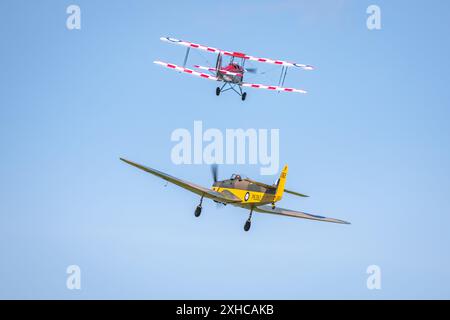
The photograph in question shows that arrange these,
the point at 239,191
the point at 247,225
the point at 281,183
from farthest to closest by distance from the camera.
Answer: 1. the point at 239,191
2. the point at 247,225
3. the point at 281,183

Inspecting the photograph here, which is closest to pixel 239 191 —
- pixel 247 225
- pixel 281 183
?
pixel 247 225

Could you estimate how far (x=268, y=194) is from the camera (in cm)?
5509

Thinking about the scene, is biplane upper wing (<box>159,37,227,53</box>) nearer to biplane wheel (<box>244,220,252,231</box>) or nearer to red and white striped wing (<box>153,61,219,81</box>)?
red and white striped wing (<box>153,61,219,81</box>)

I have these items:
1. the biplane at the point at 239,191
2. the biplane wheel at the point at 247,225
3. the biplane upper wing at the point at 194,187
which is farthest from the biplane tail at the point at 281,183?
the biplane upper wing at the point at 194,187

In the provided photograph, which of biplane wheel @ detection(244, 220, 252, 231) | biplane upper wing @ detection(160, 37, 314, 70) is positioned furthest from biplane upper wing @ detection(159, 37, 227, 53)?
biplane wheel @ detection(244, 220, 252, 231)

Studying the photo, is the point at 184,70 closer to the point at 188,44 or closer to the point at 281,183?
the point at 188,44
